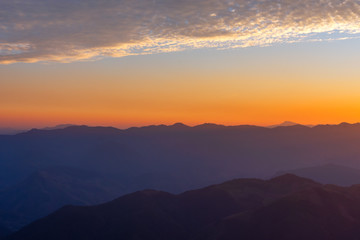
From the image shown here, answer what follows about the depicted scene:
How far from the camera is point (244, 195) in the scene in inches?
4860

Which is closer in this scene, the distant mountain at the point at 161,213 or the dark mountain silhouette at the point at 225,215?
the dark mountain silhouette at the point at 225,215

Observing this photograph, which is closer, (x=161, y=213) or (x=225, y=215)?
(x=225, y=215)

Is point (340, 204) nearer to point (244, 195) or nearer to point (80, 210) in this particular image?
point (244, 195)

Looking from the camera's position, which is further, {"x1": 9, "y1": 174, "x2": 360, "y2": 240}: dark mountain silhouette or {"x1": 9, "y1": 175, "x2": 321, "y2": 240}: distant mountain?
{"x1": 9, "y1": 175, "x2": 321, "y2": 240}: distant mountain

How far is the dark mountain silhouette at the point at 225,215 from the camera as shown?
89.2 m

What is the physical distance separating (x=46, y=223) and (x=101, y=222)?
20740mm

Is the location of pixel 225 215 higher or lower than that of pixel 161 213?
lower

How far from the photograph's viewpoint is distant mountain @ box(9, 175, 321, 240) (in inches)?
4417

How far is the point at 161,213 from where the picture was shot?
11975cm

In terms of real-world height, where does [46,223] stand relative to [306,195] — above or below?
below

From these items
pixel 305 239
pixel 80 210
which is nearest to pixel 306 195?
pixel 305 239

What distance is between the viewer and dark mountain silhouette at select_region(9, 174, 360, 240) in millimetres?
89250

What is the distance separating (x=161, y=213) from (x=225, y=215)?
20.0 m

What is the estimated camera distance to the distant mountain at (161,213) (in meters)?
112
